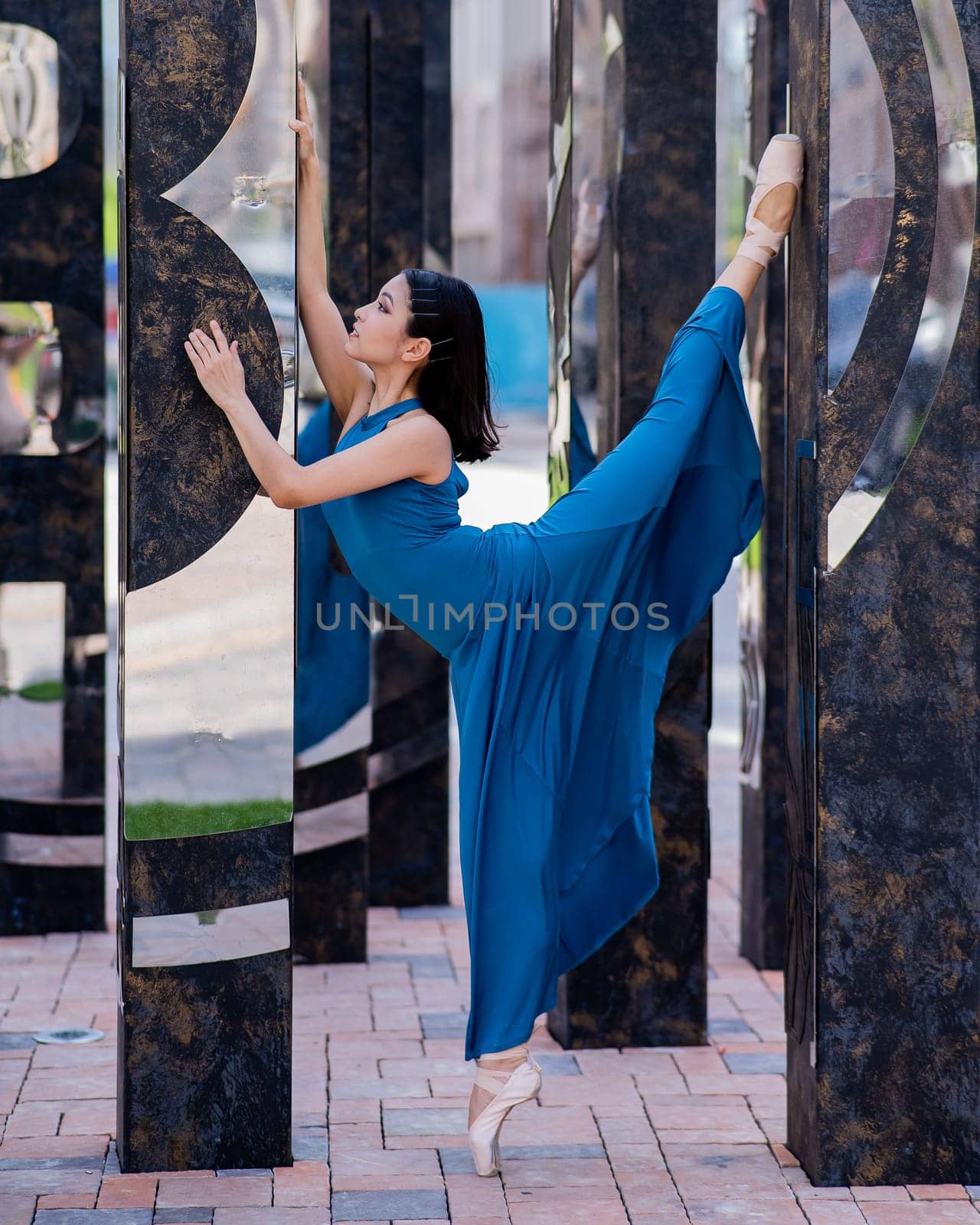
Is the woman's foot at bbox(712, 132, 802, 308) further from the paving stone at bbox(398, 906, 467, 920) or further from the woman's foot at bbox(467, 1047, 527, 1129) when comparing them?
the paving stone at bbox(398, 906, 467, 920)

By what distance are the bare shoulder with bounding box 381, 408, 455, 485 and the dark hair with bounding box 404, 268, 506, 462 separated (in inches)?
2.9

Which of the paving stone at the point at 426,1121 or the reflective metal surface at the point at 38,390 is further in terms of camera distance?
the reflective metal surface at the point at 38,390

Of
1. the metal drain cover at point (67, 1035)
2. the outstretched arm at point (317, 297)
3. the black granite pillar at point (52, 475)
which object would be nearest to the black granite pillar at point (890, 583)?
the outstretched arm at point (317, 297)

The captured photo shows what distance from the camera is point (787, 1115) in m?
3.56

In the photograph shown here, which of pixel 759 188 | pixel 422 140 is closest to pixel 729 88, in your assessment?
pixel 422 140

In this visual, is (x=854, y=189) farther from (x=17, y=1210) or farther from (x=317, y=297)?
(x=17, y=1210)

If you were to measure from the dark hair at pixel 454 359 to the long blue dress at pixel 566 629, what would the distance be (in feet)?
0.31

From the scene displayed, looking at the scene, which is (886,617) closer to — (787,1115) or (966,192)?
(966,192)

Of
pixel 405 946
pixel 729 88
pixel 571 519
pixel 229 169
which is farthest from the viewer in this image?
pixel 729 88

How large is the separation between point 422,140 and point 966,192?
287cm

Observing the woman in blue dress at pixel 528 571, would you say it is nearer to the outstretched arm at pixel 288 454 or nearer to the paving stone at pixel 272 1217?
the outstretched arm at pixel 288 454

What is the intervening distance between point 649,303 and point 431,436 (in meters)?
1.03

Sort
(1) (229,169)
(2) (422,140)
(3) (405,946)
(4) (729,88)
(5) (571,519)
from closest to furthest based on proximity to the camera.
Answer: (1) (229,169) < (5) (571,519) < (3) (405,946) < (2) (422,140) < (4) (729,88)

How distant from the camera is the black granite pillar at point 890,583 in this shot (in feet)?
10.5
